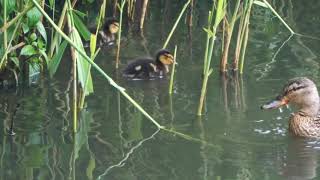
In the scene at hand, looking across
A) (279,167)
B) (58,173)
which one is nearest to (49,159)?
(58,173)

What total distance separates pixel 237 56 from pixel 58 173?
7.49 feet

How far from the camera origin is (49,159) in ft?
15.7

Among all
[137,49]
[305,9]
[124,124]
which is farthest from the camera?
[305,9]

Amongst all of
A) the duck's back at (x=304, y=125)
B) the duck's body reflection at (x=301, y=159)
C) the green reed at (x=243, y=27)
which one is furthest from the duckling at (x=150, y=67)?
the duck's body reflection at (x=301, y=159)

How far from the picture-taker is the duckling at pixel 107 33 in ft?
25.4

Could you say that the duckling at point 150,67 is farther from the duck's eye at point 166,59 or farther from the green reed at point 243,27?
the green reed at point 243,27

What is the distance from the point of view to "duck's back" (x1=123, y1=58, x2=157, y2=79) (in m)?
6.66

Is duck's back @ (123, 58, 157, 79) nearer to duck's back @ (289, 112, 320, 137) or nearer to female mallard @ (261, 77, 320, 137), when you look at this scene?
female mallard @ (261, 77, 320, 137)

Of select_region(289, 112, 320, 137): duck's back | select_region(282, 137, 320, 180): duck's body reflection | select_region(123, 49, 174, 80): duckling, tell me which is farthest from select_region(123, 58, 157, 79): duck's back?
select_region(282, 137, 320, 180): duck's body reflection

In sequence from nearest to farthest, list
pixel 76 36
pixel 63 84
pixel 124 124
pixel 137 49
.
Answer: pixel 76 36 → pixel 124 124 → pixel 63 84 → pixel 137 49

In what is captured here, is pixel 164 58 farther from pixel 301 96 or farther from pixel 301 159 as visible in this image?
pixel 301 159

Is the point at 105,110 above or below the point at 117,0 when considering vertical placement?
below

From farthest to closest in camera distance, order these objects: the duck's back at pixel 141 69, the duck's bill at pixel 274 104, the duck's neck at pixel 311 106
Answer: the duck's back at pixel 141 69 < the duck's neck at pixel 311 106 < the duck's bill at pixel 274 104

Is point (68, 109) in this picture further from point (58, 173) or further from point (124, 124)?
point (58, 173)
